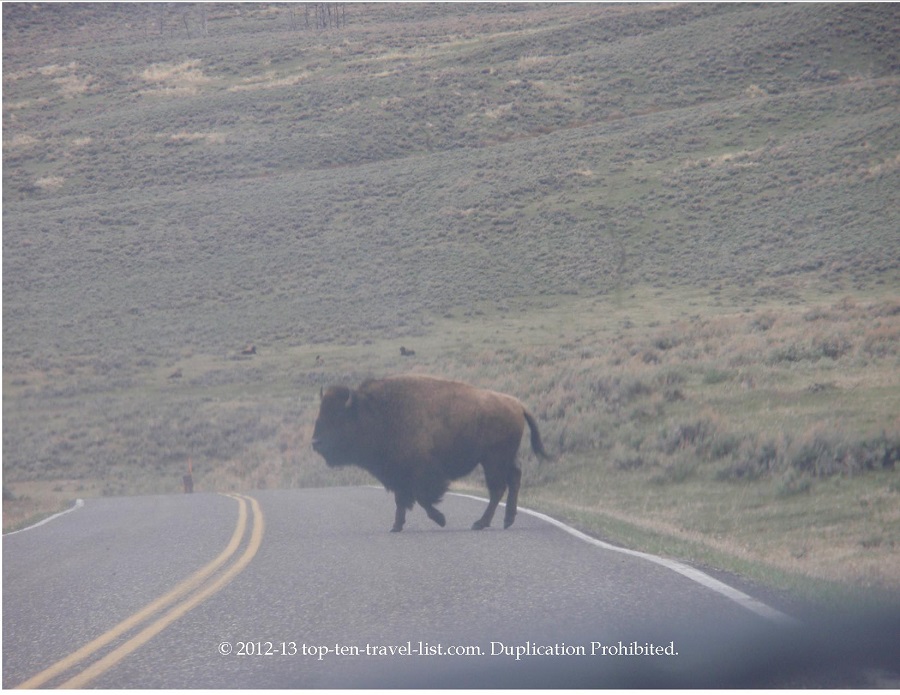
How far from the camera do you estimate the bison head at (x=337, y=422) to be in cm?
1118

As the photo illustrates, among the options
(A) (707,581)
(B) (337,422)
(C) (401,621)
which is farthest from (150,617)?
(B) (337,422)

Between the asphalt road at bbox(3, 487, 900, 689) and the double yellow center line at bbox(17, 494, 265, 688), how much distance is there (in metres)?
0.02

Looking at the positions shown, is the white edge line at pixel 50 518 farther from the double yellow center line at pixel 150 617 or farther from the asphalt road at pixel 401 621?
the double yellow center line at pixel 150 617

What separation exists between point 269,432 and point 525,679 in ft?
78.7

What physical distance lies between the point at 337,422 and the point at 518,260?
Result: 3625 cm

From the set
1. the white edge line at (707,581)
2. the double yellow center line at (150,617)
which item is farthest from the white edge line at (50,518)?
the white edge line at (707,581)

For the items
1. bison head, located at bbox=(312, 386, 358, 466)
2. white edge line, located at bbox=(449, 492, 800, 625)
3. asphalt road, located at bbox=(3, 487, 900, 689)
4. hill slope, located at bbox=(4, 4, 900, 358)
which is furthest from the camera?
hill slope, located at bbox=(4, 4, 900, 358)

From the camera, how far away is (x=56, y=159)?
72.7 metres

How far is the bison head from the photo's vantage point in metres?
11.2

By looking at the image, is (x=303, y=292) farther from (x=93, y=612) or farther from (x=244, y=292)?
(x=93, y=612)

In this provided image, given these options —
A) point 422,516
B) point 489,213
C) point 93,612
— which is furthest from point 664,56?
point 93,612

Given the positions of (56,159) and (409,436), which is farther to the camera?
→ (56,159)

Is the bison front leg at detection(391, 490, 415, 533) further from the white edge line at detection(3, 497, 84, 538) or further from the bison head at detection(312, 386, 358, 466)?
the white edge line at detection(3, 497, 84, 538)

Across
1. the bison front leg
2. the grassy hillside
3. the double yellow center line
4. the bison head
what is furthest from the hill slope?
the double yellow center line
